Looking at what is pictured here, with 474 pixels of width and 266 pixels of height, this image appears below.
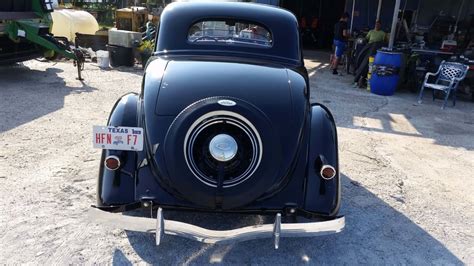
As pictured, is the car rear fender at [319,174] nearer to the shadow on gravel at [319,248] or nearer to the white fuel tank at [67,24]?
the shadow on gravel at [319,248]

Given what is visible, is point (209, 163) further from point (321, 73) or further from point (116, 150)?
point (321, 73)

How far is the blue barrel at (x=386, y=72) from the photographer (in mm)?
9183

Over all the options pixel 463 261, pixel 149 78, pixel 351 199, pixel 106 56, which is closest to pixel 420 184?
pixel 351 199

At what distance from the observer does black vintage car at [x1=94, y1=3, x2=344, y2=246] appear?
2.79 m

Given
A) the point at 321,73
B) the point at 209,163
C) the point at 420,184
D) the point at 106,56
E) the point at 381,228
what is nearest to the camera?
the point at 209,163

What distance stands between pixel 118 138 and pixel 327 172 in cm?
156

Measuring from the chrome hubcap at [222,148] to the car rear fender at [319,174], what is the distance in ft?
2.17

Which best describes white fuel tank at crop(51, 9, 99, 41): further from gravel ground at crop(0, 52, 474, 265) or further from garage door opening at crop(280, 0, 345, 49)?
garage door opening at crop(280, 0, 345, 49)

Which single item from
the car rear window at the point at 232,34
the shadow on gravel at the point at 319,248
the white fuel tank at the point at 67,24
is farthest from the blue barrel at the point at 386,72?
the white fuel tank at the point at 67,24

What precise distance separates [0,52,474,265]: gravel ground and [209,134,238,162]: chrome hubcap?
0.82 m

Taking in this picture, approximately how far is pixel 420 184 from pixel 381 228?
136cm

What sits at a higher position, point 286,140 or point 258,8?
point 258,8

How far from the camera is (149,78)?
3.43 metres

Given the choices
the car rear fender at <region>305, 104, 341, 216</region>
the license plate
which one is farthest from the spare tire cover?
the car rear fender at <region>305, 104, 341, 216</region>
